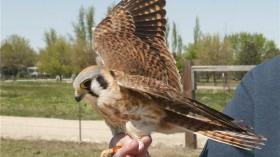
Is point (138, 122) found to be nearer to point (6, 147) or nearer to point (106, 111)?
point (106, 111)

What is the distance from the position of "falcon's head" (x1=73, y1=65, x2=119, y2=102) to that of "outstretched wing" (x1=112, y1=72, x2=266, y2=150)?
0.15 feet

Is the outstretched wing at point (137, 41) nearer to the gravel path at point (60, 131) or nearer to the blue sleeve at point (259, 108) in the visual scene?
the blue sleeve at point (259, 108)

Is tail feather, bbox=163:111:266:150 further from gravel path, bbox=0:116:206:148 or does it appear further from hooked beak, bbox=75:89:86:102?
gravel path, bbox=0:116:206:148

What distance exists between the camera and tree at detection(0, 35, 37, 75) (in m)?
52.9

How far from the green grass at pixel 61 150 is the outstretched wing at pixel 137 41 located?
4519 mm

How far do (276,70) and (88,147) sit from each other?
667cm

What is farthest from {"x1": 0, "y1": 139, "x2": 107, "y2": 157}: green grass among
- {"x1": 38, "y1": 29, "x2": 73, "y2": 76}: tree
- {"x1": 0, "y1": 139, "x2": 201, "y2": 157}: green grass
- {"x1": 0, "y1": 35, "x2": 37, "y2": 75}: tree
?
{"x1": 0, "y1": 35, "x2": 37, "y2": 75}: tree

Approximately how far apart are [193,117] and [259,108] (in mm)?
276

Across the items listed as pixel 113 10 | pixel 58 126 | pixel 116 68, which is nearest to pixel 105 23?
pixel 113 10

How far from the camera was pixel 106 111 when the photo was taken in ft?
6.47

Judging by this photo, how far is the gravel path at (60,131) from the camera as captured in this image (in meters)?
9.40

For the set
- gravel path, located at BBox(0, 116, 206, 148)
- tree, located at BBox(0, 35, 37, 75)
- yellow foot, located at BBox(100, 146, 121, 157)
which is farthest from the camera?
tree, located at BBox(0, 35, 37, 75)

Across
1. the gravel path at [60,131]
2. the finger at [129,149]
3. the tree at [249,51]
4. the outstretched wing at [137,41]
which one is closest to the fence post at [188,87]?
the gravel path at [60,131]

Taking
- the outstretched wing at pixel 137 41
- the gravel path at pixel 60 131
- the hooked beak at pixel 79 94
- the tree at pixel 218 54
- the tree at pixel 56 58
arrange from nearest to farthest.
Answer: the hooked beak at pixel 79 94
the outstretched wing at pixel 137 41
the gravel path at pixel 60 131
the tree at pixel 218 54
the tree at pixel 56 58
